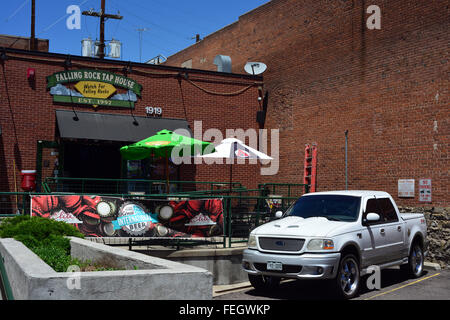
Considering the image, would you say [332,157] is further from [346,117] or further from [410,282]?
[410,282]

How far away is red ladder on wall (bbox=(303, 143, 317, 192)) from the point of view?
18.3m

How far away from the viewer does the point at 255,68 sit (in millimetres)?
21328

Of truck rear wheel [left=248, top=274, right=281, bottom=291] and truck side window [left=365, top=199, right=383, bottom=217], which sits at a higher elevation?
truck side window [left=365, top=199, right=383, bottom=217]

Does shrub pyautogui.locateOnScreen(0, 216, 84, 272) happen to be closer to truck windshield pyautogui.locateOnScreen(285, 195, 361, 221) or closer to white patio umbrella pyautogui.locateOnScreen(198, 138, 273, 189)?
truck windshield pyautogui.locateOnScreen(285, 195, 361, 221)

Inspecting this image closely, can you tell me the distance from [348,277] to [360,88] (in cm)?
920

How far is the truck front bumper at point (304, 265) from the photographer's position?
857cm

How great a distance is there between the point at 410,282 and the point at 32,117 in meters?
13.8

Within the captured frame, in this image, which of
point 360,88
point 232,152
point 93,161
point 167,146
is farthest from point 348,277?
point 93,161

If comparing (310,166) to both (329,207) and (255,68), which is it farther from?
(329,207)

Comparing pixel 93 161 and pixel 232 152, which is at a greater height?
pixel 232 152

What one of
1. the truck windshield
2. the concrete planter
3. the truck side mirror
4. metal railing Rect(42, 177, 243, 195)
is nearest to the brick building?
metal railing Rect(42, 177, 243, 195)

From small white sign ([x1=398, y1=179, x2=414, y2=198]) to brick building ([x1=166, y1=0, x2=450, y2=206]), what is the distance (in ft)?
0.39

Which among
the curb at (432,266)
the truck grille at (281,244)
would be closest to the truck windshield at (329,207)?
the truck grille at (281,244)

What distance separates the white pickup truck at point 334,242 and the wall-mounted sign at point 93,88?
1073cm
